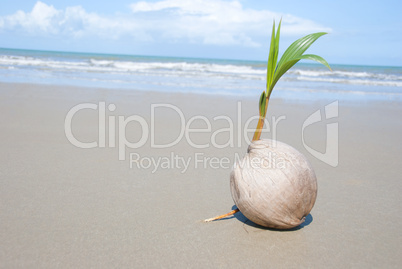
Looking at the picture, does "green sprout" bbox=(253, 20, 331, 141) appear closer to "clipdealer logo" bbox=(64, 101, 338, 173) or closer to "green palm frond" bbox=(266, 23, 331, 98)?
"green palm frond" bbox=(266, 23, 331, 98)

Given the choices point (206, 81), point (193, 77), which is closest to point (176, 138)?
point (206, 81)

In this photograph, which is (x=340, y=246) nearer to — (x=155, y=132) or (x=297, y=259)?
(x=297, y=259)

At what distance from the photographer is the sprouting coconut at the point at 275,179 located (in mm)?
2240

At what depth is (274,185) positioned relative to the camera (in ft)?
7.36

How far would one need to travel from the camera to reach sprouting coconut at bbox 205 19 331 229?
2.24 metres

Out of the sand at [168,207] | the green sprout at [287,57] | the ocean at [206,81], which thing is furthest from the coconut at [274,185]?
the ocean at [206,81]

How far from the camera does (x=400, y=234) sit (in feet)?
8.50

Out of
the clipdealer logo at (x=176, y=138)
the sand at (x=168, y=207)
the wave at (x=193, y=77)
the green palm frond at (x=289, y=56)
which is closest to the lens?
the green palm frond at (x=289, y=56)

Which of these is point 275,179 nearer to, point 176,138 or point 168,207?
point 168,207

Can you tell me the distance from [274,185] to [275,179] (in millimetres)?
39

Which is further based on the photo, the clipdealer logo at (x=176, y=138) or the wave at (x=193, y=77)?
the wave at (x=193, y=77)

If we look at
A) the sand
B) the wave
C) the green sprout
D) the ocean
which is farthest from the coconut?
the wave

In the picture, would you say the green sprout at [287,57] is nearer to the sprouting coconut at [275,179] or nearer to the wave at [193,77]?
the sprouting coconut at [275,179]

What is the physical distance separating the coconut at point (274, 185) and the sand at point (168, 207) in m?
0.22
